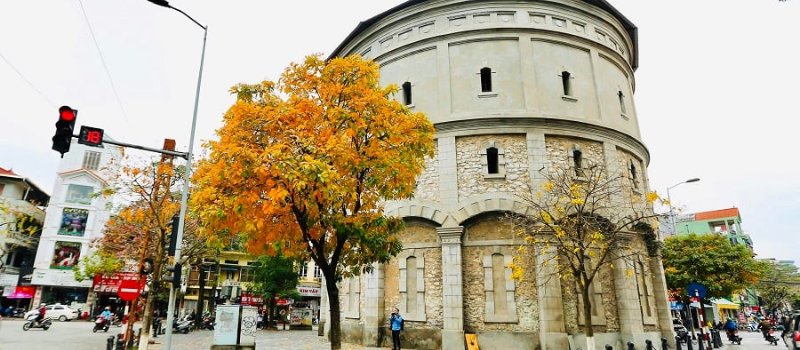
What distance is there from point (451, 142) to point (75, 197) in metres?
41.3

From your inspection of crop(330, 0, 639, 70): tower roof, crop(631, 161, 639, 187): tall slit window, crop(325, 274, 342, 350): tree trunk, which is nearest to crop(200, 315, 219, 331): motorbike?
crop(330, 0, 639, 70): tower roof

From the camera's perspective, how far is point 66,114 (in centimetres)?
848

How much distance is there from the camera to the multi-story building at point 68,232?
129ft


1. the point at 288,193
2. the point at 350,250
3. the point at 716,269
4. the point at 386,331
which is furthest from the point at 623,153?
the point at 716,269

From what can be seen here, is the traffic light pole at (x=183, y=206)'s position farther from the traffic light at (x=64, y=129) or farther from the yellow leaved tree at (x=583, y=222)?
the yellow leaved tree at (x=583, y=222)

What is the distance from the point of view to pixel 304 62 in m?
11.5

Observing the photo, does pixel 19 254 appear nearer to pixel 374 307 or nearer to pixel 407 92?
pixel 374 307

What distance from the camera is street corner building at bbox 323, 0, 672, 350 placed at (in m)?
16.3

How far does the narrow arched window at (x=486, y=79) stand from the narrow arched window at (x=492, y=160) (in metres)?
3.03

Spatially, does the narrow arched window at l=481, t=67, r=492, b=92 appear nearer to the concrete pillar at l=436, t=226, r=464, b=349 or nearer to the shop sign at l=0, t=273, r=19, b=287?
the concrete pillar at l=436, t=226, r=464, b=349

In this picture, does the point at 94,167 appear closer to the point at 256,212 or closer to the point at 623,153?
the point at 256,212

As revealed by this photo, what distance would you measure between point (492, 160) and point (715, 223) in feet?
227

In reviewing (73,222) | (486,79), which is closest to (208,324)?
(73,222)

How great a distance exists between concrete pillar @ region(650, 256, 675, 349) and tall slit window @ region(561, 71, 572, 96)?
8.38 m
